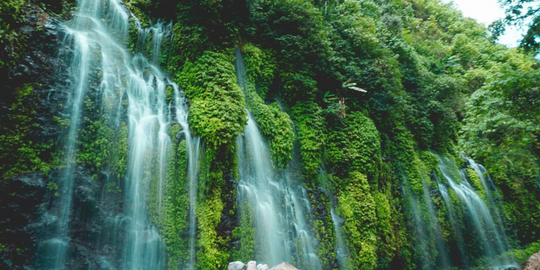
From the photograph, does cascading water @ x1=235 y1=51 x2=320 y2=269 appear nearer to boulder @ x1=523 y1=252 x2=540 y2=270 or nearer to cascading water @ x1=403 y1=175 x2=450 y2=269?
boulder @ x1=523 y1=252 x2=540 y2=270

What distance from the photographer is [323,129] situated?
31.5 feet

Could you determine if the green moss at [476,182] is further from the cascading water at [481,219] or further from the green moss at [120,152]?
the green moss at [120,152]

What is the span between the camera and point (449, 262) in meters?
11.8

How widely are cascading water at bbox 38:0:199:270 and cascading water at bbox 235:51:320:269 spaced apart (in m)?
1.50

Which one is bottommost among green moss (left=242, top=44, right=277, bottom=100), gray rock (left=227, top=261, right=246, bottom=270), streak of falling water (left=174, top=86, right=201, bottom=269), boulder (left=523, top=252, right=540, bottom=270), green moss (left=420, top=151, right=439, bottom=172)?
boulder (left=523, top=252, right=540, bottom=270)

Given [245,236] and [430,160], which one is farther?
[430,160]

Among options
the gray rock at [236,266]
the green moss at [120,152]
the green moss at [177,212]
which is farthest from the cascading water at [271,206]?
the green moss at [120,152]

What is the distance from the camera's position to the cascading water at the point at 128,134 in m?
5.24

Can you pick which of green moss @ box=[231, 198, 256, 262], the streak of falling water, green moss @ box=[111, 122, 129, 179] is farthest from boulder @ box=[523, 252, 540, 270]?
green moss @ box=[111, 122, 129, 179]

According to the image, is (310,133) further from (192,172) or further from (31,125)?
(31,125)

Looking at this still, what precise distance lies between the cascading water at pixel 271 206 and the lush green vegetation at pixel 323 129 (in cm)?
33

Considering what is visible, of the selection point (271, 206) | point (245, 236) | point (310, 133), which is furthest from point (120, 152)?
point (310, 133)

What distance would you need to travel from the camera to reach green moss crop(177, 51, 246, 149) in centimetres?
620

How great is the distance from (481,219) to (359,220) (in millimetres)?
8360
